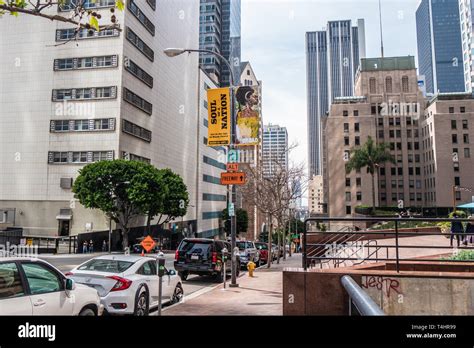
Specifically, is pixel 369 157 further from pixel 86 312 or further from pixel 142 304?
pixel 86 312

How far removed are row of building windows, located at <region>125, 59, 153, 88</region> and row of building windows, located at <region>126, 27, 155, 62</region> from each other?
260 cm

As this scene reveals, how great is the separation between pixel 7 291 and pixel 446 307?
5.90 m

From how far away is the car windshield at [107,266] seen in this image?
8266mm

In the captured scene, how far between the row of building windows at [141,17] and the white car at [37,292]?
162 ft

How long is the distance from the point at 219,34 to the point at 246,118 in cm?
11457

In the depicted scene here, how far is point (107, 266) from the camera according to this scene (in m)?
8.43

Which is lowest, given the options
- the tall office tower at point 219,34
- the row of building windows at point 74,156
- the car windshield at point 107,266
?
the car windshield at point 107,266

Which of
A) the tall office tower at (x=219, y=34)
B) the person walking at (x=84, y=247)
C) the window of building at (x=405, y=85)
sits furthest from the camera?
the tall office tower at (x=219, y=34)

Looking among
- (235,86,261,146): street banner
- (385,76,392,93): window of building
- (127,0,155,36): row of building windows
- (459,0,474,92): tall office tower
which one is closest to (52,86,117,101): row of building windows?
(127,0,155,36): row of building windows

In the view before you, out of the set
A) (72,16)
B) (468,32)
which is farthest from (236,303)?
(468,32)

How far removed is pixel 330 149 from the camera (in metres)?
91.4

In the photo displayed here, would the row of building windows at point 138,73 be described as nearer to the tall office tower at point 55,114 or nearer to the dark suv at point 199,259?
the tall office tower at point 55,114

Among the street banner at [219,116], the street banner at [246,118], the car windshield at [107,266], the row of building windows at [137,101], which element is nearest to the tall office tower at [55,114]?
the row of building windows at [137,101]

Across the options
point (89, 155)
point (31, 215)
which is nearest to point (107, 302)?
point (89, 155)
